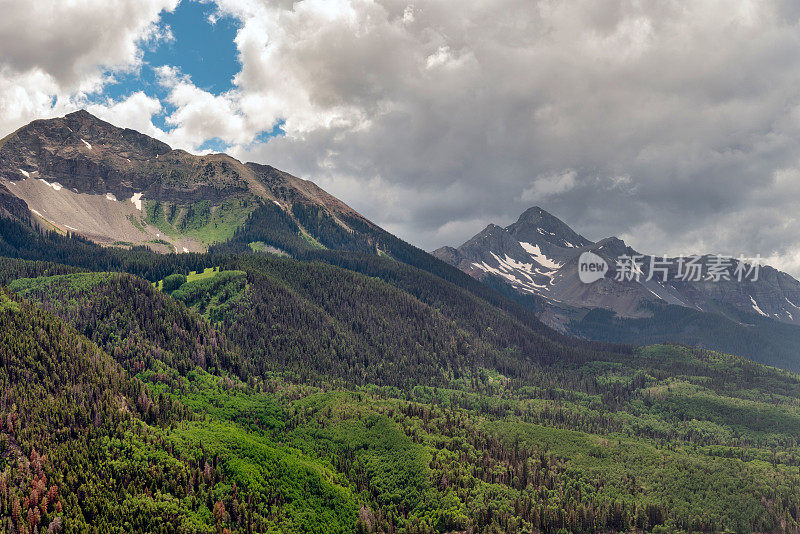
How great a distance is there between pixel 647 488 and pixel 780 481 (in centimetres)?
4825

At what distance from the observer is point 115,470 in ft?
384

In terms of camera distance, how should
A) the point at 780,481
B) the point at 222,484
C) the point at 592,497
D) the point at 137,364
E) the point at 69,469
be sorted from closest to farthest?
the point at 69,469 → the point at 222,484 → the point at 592,497 → the point at 780,481 → the point at 137,364

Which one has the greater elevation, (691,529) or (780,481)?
(780,481)

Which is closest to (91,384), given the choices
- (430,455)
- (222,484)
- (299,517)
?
(222,484)

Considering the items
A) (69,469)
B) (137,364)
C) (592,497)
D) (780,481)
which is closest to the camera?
(69,469)

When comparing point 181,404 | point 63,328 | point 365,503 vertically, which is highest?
point 63,328

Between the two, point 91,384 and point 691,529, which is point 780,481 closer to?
point 691,529

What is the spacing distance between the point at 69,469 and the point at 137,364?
9209 cm

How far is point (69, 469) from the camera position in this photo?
11275cm

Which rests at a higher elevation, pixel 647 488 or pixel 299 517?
pixel 647 488

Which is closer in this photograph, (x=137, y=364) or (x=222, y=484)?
(x=222, y=484)

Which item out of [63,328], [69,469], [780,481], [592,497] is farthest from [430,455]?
[63,328]

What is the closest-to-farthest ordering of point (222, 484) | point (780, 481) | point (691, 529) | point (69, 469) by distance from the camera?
1. point (69, 469)
2. point (222, 484)
3. point (691, 529)
4. point (780, 481)

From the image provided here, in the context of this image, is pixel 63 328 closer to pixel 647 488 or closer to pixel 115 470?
pixel 115 470
